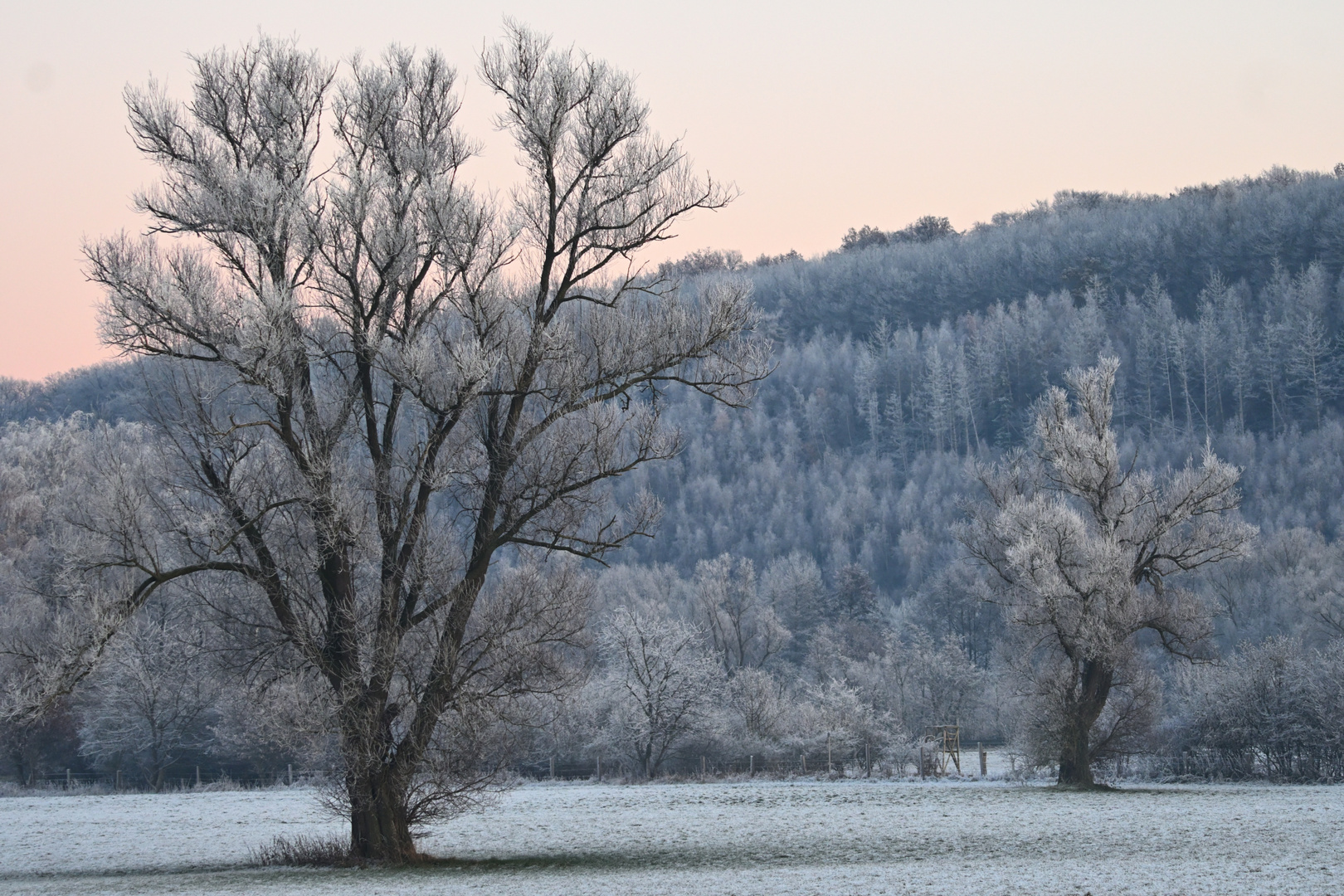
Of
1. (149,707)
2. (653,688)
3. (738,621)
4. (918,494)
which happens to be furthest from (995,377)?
(149,707)

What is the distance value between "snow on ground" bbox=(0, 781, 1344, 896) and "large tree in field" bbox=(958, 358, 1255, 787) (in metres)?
2.66

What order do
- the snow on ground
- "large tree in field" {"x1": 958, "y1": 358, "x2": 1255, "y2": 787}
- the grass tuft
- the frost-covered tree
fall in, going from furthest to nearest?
the frost-covered tree
"large tree in field" {"x1": 958, "y1": 358, "x2": 1255, "y2": 787}
the grass tuft
the snow on ground

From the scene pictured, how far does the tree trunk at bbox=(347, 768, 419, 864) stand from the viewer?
16375 millimetres

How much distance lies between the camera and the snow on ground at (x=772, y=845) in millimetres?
14039

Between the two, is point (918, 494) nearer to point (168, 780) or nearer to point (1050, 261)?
point (1050, 261)

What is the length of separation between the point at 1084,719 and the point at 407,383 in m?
23.0

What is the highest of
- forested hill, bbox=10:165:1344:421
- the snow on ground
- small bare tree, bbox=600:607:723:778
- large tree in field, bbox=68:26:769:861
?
forested hill, bbox=10:165:1344:421

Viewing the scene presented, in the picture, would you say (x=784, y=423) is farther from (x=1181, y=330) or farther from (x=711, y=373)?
A: (x=711, y=373)

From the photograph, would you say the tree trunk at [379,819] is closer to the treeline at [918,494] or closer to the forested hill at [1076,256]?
the treeline at [918,494]

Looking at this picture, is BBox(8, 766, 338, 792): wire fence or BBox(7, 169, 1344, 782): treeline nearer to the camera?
BBox(8, 766, 338, 792): wire fence

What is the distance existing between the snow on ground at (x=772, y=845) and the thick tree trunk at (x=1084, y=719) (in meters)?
1.35

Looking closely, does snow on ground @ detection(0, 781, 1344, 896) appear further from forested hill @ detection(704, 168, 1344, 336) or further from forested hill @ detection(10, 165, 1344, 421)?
forested hill @ detection(704, 168, 1344, 336)

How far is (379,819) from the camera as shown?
650 inches

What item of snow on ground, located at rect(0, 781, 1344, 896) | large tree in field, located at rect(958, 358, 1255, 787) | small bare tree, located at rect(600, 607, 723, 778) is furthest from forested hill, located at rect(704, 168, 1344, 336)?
snow on ground, located at rect(0, 781, 1344, 896)
